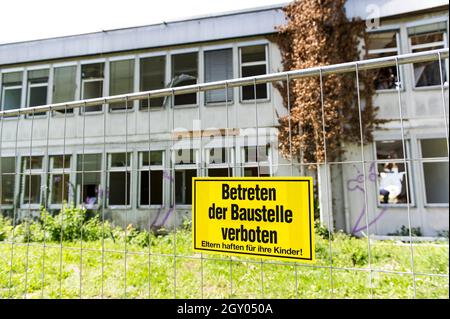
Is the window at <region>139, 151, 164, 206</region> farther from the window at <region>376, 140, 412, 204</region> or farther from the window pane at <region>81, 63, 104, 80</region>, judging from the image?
the window pane at <region>81, 63, 104, 80</region>

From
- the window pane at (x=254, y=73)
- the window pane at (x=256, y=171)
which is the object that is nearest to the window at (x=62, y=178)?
the window pane at (x=256, y=171)

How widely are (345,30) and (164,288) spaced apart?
868cm

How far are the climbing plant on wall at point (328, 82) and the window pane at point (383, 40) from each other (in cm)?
58

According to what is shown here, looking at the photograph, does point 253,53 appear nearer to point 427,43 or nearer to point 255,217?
point 427,43

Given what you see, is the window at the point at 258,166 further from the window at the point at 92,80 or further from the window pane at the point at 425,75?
the window at the point at 92,80

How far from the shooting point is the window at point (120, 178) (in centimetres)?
220

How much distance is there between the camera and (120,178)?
3.93 m

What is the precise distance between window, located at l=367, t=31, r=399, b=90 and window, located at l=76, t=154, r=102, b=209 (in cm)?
823

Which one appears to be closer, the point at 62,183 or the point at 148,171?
the point at 148,171

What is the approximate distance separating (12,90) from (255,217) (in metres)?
14.1

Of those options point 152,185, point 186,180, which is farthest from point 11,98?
point 186,180

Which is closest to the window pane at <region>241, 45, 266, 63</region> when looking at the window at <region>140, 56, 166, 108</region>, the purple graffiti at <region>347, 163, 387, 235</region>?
the window at <region>140, 56, 166, 108</region>

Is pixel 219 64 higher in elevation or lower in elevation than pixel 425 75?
higher
